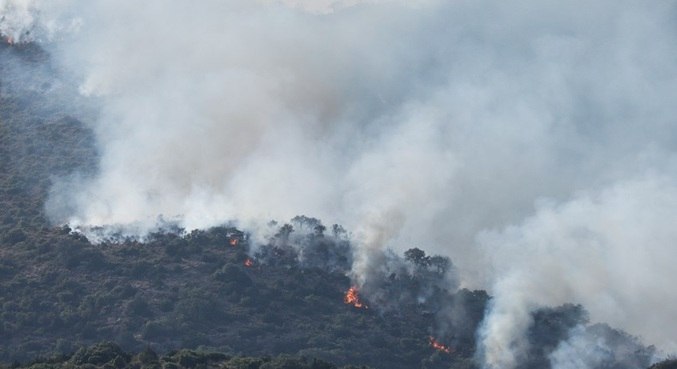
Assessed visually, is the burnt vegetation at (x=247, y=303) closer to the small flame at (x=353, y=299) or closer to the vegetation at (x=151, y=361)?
the small flame at (x=353, y=299)

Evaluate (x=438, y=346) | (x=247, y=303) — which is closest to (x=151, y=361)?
(x=247, y=303)

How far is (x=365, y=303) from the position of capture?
171 meters

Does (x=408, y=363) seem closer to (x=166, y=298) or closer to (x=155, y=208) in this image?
(x=166, y=298)

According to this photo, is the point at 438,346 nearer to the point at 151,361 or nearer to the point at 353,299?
the point at 353,299

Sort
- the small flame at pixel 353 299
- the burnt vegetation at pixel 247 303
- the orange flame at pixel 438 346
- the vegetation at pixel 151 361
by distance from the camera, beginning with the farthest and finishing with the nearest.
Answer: the small flame at pixel 353 299, the orange flame at pixel 438 346, the burnt vegetation at pixel 247 303, the vegetation at pixel 151 361

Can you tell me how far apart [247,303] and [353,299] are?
11.1 meters

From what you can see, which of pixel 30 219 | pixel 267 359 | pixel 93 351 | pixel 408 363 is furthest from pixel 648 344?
pixel 30 219

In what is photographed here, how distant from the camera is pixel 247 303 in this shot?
167m

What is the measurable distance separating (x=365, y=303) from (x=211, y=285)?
1528 cm

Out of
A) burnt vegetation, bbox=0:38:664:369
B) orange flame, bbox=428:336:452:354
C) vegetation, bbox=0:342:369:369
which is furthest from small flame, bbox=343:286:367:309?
vegetation, bbox=0:342:369:369

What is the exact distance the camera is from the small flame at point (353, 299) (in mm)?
170625

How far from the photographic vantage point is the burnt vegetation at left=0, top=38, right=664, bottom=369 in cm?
15875

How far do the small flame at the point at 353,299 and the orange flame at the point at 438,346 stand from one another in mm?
9083

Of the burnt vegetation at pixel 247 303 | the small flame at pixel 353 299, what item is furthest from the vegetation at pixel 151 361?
the small flame at pixel 353 299
